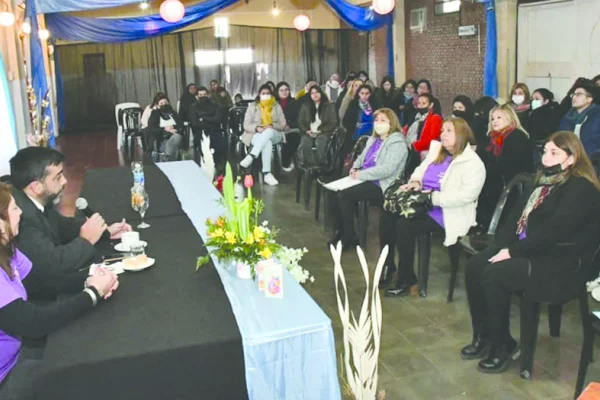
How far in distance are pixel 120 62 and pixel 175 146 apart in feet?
21.3

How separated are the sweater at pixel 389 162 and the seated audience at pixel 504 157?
664 millimetres

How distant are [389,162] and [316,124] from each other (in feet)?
9.79

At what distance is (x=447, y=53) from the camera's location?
960 cm

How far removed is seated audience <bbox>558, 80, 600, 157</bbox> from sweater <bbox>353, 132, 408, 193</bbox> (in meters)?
1.67

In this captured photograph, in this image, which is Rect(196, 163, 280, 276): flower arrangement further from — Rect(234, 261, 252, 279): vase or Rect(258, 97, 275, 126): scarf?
Rect(258, 97, 275, 126): scarf

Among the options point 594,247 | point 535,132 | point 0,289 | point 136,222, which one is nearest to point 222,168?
point 535,132

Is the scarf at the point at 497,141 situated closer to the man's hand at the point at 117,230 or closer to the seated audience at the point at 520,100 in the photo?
the seated audience at the point at 520,100

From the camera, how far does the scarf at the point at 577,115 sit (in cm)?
555

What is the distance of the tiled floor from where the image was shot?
3043 mm

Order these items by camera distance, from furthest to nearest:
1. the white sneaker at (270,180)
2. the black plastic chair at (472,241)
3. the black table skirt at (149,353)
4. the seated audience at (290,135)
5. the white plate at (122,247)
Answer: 1. the seated audience at (290,135)
2. the white sneaker at (270,180)
3. the black plastic chair at (472,241)
4. the white plate at (122,247)
5. the black table skirt at (149,353)

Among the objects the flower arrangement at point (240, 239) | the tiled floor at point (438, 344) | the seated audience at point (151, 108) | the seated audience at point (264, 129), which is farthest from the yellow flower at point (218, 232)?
the seated audience at point (151, 108)

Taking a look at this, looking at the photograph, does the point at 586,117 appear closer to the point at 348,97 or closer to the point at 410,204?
the point at 410,204

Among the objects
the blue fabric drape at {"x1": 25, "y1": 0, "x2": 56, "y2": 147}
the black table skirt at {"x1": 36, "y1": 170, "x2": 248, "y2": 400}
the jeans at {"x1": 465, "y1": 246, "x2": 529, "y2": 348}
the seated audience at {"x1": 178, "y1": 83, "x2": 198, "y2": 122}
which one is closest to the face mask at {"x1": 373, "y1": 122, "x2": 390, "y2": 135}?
the jeans at {"x1": 465, "y1": 246, "x2": 529, "y2": 348}

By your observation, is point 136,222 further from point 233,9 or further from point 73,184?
point 233,9
